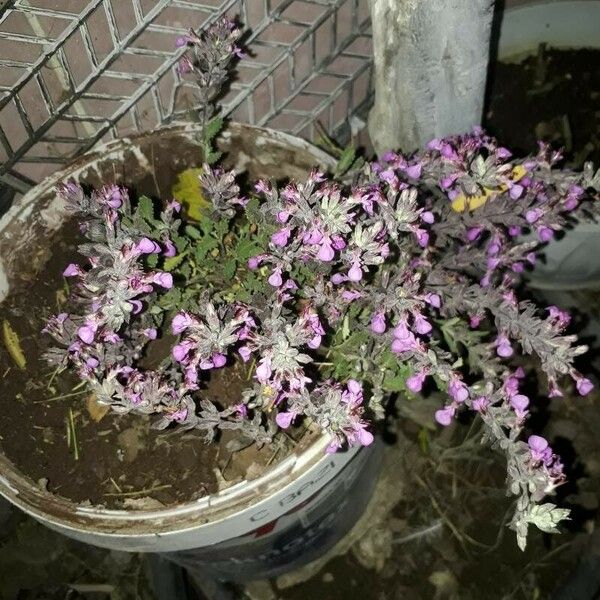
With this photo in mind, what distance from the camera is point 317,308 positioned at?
39.9 inches

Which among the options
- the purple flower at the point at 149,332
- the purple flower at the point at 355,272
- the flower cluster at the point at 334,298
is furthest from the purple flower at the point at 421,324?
the purple flower at the point at 149,332

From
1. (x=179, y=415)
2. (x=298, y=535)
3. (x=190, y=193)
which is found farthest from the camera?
(x=298, y=535)

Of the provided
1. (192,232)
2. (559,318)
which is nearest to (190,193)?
(192,232)

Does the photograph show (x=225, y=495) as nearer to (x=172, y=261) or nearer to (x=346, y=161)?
(x=172, y=261)

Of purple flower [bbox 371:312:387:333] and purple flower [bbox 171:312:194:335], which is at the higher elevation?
purple flower [bbox 171:312:194:335]

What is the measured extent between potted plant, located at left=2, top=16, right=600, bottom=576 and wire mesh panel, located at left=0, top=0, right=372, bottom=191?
0.69ft

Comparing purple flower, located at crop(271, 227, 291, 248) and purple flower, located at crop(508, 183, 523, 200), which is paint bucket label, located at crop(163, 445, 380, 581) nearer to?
purple flower, located at crop(271, 227, 291, 248)

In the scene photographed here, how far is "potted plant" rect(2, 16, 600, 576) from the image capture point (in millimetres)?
852

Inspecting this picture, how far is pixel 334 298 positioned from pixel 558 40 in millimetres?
1257

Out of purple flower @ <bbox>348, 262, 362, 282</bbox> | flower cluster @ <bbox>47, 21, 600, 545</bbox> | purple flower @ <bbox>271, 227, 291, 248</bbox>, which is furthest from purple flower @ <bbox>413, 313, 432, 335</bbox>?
purple flower @ <bbox>271, 227, 291, 248</bbox>

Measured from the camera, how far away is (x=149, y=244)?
903 mm

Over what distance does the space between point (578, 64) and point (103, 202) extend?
1.46m

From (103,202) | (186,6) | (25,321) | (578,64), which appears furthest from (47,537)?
(578,64)

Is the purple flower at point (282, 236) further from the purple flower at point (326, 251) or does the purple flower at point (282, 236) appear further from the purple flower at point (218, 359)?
the purple flower at point (218, 359)
